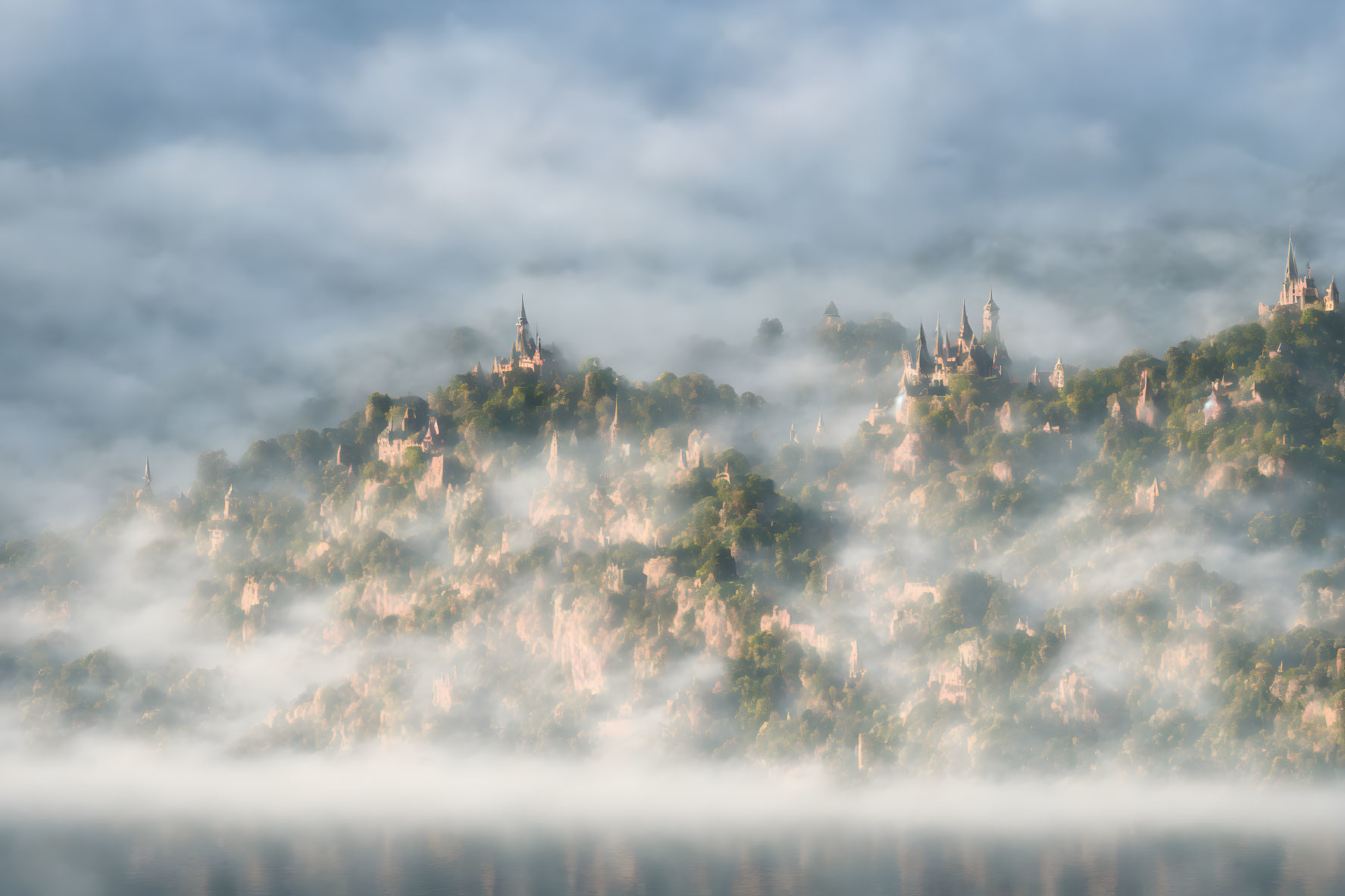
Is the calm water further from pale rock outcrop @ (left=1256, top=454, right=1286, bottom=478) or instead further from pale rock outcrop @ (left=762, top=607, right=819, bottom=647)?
pale rock outcrop @ (left=1256, top=454, right=1286, bottom=478)

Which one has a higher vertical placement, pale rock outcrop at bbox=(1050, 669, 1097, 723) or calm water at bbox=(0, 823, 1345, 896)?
pale rock outcrop at bbox=(1050, 669, 1097, 723)

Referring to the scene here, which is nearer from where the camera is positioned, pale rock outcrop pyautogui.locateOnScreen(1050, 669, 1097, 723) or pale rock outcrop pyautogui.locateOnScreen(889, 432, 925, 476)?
pale rock outcrop pyautogui.locateOnScreen(1050, 669, 1097, 723)

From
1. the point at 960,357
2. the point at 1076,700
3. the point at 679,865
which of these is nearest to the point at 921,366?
the point at 960,357

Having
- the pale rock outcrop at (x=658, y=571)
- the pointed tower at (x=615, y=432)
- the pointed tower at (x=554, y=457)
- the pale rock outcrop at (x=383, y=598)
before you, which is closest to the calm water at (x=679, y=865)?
the pale rock outcrop at (x=658, y=571)

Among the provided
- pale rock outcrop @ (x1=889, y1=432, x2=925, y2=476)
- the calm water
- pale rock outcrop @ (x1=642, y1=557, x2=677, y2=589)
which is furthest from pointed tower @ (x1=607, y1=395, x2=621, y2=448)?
the calm water

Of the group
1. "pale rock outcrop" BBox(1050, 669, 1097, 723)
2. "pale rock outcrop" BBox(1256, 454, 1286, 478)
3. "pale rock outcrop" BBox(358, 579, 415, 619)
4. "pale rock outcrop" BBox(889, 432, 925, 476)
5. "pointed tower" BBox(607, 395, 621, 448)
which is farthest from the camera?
"pale rock outcrop" BBox(358, 579, 415, 619)

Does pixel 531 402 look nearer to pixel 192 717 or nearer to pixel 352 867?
pixel 192 717

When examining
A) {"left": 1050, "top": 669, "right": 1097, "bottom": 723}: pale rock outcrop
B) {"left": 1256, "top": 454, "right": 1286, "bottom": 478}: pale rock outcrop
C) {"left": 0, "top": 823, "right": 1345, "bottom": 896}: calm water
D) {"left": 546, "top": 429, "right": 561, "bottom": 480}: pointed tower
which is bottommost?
{"left": 0, "top": 823, "right": 1345, "bottom": 896}: calm water
